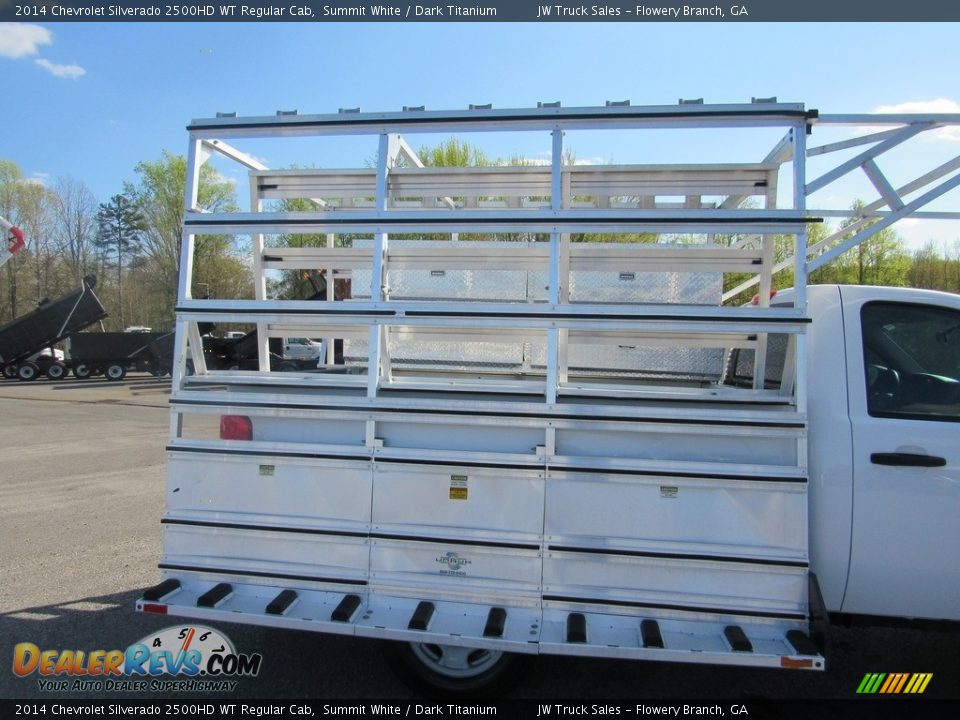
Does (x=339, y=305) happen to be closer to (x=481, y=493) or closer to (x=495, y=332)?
(x=495, y=332)

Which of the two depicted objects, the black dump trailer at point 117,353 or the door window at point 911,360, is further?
the black dump trailer at point 117,353

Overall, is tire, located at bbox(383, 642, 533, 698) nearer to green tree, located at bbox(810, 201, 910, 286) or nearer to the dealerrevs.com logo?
the dealerrevs.com logo

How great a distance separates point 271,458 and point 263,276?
135cm

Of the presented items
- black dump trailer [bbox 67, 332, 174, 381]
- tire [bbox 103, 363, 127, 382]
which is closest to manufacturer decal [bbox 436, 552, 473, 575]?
black dump trailer [bbox 67, 332, 174, 381]

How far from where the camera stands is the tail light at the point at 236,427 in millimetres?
3264

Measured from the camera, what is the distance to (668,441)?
2957mm

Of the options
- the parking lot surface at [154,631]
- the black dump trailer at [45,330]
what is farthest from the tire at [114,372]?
the parking lot surface at [154,631]

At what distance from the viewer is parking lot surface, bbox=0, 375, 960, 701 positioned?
3.41 meters

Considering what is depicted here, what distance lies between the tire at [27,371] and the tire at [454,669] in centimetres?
3142

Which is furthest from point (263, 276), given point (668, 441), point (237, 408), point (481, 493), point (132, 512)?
point (132, 512)

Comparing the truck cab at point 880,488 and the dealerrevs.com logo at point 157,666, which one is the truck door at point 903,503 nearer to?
the truck cab at point 880,488

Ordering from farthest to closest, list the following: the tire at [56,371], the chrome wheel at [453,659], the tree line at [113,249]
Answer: the tree line at [113,249] < the tire at [56,371] < the chrome wheel at [453,659]

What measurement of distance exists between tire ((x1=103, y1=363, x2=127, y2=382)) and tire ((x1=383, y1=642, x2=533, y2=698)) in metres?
30.1

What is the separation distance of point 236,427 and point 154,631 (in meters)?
1.71
